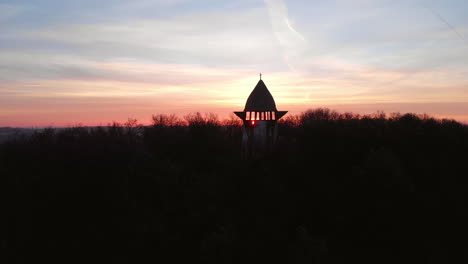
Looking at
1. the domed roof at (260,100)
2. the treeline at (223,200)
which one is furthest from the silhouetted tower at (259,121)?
the treeline at (223,200)

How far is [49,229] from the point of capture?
634 inches

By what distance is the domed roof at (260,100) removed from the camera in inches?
998

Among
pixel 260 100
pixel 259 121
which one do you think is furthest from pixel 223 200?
pixel 260 100

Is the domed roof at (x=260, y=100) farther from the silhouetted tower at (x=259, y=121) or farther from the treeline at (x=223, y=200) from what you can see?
the treeline at (x=223, y=200)

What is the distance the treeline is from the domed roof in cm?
312

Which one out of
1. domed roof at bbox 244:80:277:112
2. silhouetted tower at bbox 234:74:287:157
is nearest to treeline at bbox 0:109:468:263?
silhouetted tower at bbox 234:74:287:157

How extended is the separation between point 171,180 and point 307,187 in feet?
23.9

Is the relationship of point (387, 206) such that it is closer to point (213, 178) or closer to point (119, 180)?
point (213, 178)

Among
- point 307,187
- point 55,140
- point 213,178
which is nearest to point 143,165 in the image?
point 213,178

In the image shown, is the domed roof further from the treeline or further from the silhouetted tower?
the treeline

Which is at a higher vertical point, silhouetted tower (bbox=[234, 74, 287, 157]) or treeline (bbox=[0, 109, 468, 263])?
silhouetted tower (bbox=[234, 74, 287, 157])

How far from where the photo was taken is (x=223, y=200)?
19.0 meters

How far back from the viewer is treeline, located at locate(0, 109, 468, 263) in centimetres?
1588

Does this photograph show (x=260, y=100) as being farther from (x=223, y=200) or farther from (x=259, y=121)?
(x=223, y=200)
